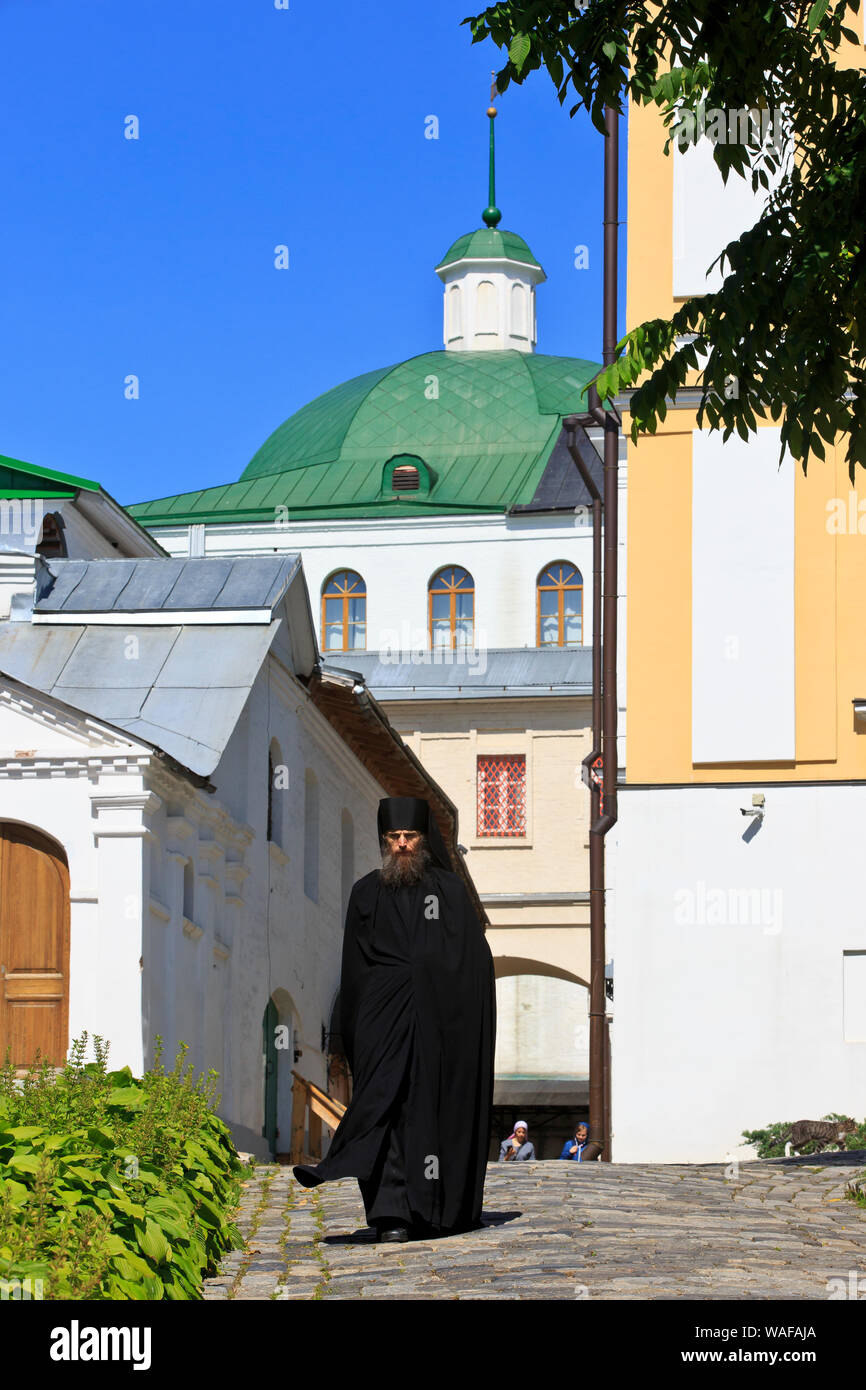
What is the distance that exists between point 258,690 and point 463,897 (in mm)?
11755

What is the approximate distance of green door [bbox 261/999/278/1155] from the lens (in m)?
22.2

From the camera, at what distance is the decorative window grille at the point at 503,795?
43.6 meters

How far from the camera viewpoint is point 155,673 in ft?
66.7

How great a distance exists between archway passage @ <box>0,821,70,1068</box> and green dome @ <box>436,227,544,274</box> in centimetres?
4121

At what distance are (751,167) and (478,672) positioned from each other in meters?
36.0

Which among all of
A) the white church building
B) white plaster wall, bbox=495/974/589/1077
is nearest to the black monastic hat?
the white church building

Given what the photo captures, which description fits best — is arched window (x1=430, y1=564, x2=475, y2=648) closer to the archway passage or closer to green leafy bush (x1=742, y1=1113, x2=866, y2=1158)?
green leafy bush (x1=742, y1=1113, x2=866, y2=1158)

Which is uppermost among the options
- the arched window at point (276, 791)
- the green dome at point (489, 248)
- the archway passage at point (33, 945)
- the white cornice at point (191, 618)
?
the green dome at point (489, 248)

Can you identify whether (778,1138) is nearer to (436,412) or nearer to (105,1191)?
(105,1191)

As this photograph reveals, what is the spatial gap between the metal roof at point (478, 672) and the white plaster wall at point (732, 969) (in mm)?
23430

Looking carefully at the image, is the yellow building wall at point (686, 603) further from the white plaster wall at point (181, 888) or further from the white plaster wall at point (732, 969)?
the white plaster wall at point (181, 888)

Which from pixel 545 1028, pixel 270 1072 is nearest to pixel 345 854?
pixel 270 1072

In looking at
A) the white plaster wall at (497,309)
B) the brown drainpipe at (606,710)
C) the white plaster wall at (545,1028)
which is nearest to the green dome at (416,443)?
A: the white plaster wall at (497,309)
